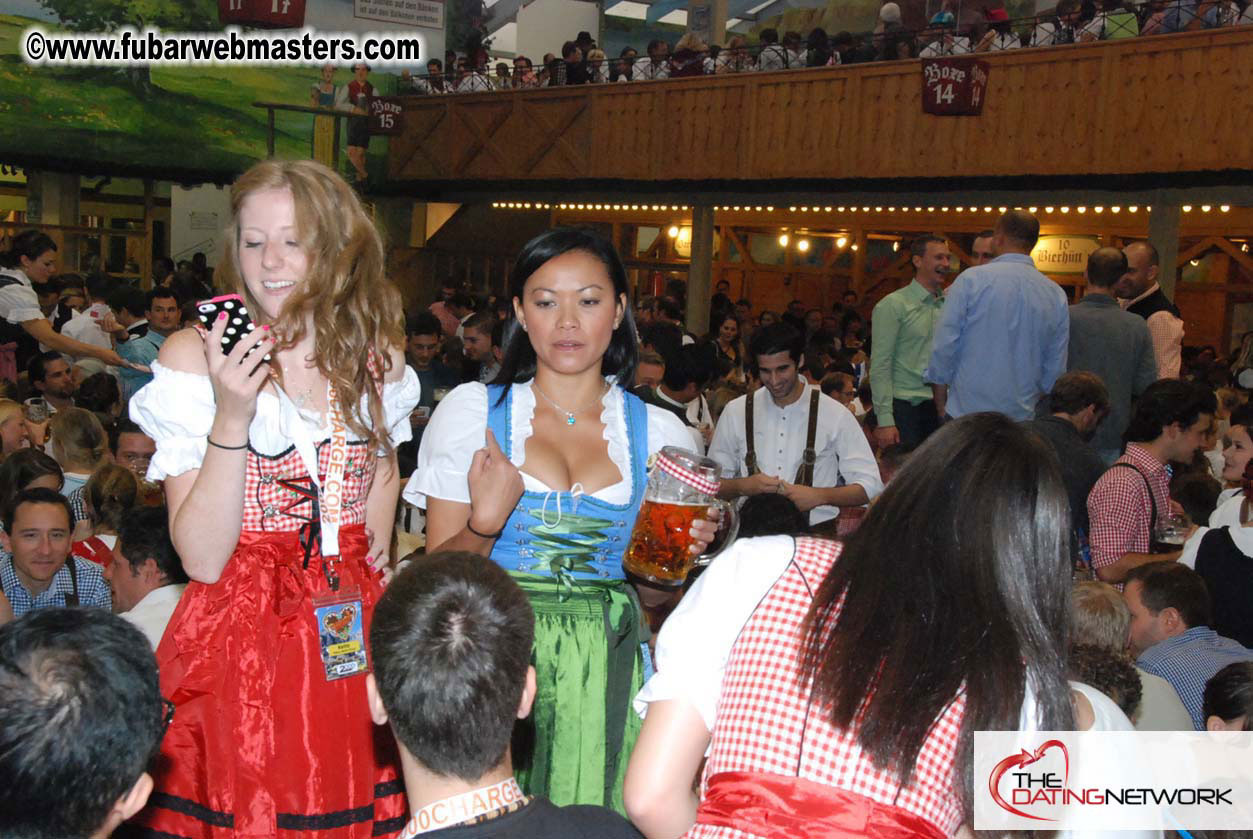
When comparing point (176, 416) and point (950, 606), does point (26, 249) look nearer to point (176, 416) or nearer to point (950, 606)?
point (176, 416)

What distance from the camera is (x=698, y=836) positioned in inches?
58.4

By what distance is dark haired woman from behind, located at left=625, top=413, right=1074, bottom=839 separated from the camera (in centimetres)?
142

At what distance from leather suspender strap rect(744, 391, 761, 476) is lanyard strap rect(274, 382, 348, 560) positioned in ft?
10.5

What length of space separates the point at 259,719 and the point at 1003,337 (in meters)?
3.95

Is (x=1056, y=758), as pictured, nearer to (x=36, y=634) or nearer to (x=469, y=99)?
(x=36, y=634)

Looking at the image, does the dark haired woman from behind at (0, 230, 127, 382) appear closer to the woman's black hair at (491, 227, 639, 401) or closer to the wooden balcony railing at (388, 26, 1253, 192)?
the woman's black hair at (491, 227, 639, 401)

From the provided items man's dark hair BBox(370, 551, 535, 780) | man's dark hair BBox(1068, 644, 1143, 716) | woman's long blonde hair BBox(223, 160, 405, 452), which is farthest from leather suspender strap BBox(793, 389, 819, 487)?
man's dark hair BBox(370, 551, 535, 780)

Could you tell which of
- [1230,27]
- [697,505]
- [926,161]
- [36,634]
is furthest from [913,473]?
[926,161]

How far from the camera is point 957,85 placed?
1126cm

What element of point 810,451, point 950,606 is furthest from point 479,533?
point 810,451

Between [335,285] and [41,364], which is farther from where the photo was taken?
[41,364]

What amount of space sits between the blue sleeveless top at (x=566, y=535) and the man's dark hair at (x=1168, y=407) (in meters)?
2.74

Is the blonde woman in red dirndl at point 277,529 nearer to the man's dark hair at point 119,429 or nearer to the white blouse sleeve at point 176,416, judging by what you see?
the white blouse sleeve at point 176,416

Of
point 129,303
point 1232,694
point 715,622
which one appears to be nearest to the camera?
point 715,622
